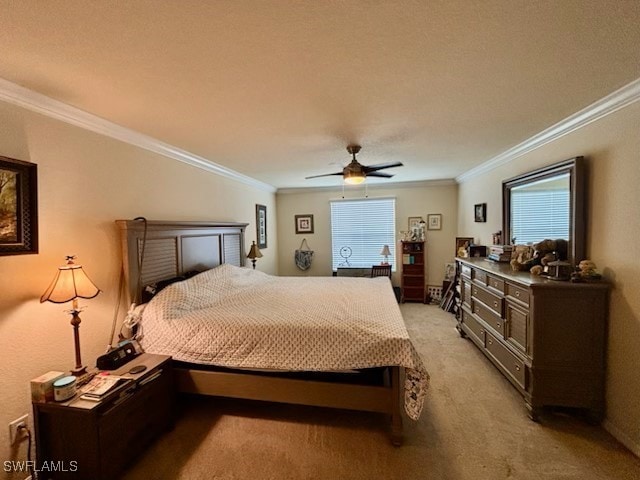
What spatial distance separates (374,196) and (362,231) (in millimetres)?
740

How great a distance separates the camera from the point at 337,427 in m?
2.12

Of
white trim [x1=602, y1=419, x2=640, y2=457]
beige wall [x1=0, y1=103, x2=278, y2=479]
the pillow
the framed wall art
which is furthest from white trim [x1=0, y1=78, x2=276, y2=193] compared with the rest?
white trim [x1=602, y1=419, x2=640, y2=457]

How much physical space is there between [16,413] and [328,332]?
191cm

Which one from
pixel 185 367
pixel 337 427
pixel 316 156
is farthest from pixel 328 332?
pixel 316 156

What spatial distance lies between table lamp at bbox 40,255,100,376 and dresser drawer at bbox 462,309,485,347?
3510 mm

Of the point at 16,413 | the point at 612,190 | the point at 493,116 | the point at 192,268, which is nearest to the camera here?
the point at 16,413

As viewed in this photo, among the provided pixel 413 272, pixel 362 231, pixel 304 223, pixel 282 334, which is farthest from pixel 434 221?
pixel 282 334

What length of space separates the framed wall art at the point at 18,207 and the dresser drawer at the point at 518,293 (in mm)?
3398

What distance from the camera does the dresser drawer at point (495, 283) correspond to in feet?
8.65

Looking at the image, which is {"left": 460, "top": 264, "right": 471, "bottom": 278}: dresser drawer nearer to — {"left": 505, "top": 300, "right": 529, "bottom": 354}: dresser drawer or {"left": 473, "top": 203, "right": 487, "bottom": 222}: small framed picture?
{"left": 473, "top": 203, "right": 487, "bottom": 222}: small framed picture

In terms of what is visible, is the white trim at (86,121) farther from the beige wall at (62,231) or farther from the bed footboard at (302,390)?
the bed footboard at (302,390)

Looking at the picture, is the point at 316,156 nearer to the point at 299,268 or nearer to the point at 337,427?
the point at 337,427

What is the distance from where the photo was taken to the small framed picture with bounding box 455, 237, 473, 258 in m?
Answer: 4.31

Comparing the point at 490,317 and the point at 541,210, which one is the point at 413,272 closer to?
the point at 490,317
